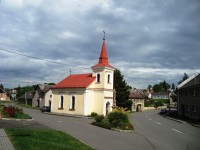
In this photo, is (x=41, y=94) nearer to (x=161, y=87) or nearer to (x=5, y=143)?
(x=5, y=143)

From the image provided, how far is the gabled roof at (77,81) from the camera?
45353 mm

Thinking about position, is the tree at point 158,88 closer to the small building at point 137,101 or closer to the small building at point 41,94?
the small building at point 137,101

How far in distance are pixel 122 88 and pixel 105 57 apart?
11.5 m

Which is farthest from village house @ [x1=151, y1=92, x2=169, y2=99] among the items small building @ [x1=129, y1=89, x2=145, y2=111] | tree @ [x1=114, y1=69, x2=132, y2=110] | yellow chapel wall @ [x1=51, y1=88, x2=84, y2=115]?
yellow chapel wall @ [x1=51, y1=88, x2=84, y2=115]

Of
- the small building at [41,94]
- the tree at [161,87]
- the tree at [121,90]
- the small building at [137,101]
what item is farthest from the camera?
the tree at [161,87]

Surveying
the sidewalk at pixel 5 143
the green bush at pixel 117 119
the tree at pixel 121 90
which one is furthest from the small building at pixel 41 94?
the sidewalk at pixel 5 143

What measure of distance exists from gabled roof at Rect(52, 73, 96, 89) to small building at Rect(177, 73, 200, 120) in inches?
656

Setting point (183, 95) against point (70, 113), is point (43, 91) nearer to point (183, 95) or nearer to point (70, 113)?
point (70, 113)

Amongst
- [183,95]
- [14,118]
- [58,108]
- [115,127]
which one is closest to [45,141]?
[115,127]

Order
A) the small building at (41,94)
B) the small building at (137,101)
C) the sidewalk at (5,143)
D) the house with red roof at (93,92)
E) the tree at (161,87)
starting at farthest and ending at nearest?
1. the tree at (161,87)
2. the small building at (41,94)
3. the small building at (137,101)
4. the house with red roof at (93,92)
5. the sidewalk at (5,143)

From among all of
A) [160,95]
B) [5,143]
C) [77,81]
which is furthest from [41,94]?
[160,95]

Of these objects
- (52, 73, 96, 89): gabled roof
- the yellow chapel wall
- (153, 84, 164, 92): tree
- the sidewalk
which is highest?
(153, 84, 164, 92): tree

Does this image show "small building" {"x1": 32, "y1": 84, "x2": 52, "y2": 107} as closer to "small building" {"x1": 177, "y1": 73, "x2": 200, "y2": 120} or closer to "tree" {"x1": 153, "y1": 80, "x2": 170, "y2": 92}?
"small building" {"x1": 177, "y1": 73, "x2": 200, "y2": 120}

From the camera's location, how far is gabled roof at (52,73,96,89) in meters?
45.4
